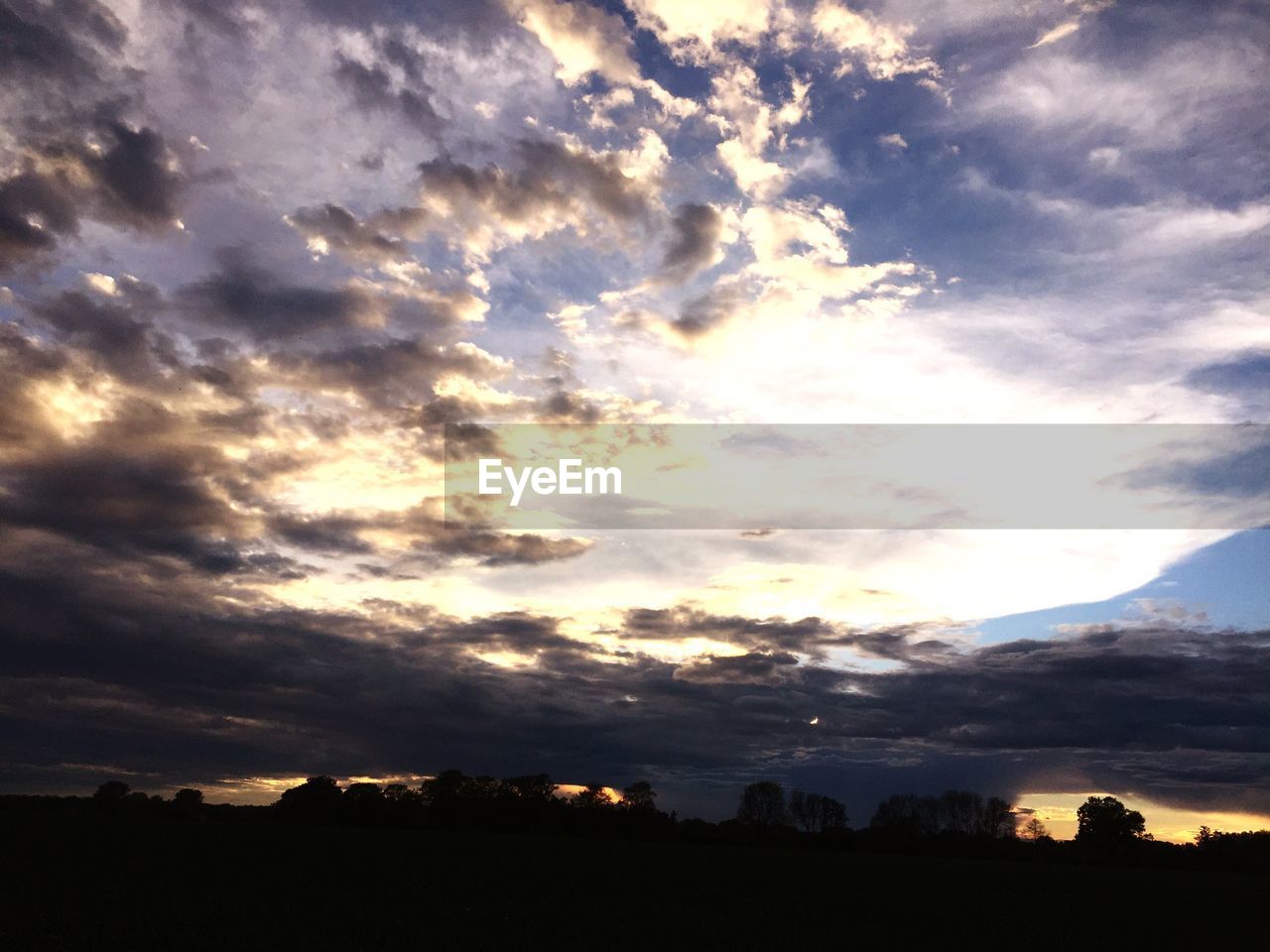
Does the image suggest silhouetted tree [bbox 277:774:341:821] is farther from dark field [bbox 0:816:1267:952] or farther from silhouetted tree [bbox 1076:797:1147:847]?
silhouetted tree [bbox 1076:797:1147:847]

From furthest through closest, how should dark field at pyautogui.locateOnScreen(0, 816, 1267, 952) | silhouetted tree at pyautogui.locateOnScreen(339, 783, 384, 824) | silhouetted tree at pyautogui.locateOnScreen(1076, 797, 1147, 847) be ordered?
1. silhouetted tree at pyautogui.locateOnScreen(1076, 797, 1147, 847)
2. silhouetted tree at pyautogui.locateOnScreen(339, 783, 384, 824)
3. dark field at pyautogui.locateOnScreen(0, 816, 1267, 952)

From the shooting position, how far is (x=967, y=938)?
33844 mm

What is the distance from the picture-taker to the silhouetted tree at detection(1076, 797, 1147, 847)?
581ft

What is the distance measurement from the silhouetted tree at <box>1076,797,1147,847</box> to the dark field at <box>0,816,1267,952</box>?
12663 cm

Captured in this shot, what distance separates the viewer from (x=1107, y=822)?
182 meters

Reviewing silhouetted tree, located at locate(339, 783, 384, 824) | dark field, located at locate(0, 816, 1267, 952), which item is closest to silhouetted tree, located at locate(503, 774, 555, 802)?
silhouetted tree, located at locate(339, 783, 384, 824)

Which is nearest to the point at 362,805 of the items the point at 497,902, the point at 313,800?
the point at 313,800

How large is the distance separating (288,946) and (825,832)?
5165 inches

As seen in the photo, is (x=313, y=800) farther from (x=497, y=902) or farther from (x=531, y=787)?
(x=497, y=902)

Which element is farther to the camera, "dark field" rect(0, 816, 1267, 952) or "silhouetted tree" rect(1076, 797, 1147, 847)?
"silhouetted tree" rect(1076, 797, 1147, 847)

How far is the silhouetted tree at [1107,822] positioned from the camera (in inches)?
6969

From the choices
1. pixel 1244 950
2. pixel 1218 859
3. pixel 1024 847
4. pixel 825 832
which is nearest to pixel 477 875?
pixel 1244 950

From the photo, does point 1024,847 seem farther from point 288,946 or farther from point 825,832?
point 288,946

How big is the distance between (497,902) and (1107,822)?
186407mm
